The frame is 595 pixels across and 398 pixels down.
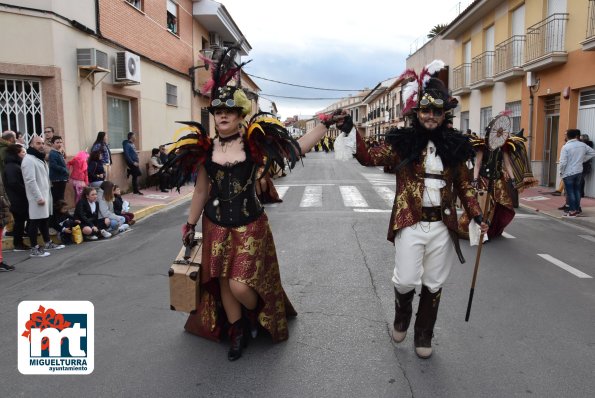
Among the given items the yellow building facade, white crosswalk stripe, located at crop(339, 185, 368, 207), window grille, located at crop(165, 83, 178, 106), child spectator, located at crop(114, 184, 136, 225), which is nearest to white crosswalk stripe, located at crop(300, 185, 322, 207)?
white crosswalk stripe, located at crop(339, 185, 368, 207)

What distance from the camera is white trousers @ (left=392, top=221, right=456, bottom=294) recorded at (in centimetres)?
346

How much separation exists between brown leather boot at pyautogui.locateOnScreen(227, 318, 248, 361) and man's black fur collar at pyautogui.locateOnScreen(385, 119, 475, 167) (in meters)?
1.77

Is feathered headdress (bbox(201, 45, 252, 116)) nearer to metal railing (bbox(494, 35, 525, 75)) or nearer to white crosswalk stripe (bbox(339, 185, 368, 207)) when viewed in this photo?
white crosswalk stripe (bbox(339, 185, 368, 207))

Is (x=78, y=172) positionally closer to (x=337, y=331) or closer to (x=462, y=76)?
(x=337, y=331)

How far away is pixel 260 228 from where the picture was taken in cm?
358

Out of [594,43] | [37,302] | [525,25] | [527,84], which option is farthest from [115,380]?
[525,25]

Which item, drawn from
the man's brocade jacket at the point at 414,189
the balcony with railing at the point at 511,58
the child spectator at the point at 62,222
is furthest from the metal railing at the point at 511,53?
the man's brocade jacket at the point at 414,189

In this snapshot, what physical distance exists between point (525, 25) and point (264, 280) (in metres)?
17.7

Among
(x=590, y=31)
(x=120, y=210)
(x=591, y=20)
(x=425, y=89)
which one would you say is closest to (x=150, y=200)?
(x=120, y=210)

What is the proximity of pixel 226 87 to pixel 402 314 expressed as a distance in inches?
85.6

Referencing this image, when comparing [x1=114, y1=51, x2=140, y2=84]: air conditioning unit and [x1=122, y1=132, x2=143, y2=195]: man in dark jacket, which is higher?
[x1=114, y1=51, x2=140, y2=84]: air conditioning unit

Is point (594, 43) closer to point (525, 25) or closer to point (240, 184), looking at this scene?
point (525, 25)

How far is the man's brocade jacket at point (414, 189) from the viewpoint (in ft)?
11.4

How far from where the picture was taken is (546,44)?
50.6ft
